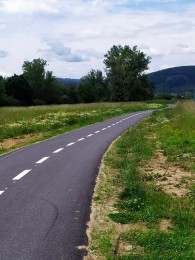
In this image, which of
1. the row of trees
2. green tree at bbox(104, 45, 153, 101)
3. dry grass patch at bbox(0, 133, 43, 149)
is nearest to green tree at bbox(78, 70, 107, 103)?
the row of trees

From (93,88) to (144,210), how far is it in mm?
130125

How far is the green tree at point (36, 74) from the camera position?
117812 mm

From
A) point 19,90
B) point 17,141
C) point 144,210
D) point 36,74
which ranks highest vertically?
point 36,74

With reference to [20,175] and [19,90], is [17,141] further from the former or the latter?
[19,90]

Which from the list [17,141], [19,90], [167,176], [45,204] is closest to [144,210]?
[45,204]

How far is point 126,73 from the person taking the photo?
109 meters

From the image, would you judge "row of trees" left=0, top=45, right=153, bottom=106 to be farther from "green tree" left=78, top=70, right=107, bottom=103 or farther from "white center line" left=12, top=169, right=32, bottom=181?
"white center line" left=12, top=169, right=32, bottom=181

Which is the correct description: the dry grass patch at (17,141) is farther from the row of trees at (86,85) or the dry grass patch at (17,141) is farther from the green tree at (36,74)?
the green tree at (36,74)

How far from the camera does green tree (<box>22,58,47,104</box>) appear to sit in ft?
387

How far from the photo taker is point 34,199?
873cm

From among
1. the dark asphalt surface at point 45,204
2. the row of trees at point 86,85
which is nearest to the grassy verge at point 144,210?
the dark asphalt surface at point 45,204

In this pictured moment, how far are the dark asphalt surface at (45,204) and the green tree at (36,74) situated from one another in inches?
4060

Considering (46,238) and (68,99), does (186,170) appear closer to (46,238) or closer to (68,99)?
(46,238)

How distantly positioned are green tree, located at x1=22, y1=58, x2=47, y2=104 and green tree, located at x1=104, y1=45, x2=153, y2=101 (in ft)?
64.1
